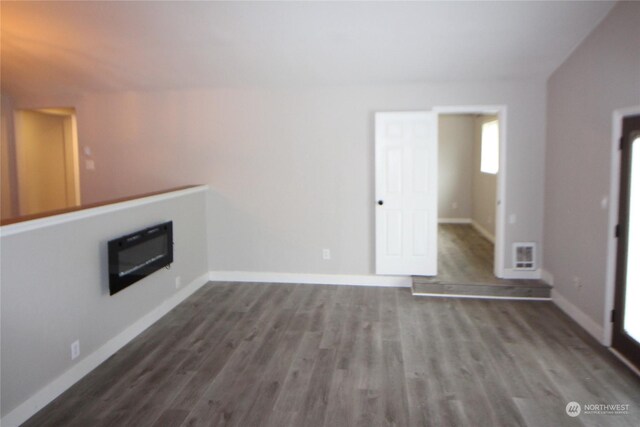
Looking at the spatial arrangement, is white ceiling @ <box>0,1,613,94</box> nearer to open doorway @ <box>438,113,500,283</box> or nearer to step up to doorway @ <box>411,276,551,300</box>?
step up to doorway @ <box>411,276,551,300</box>

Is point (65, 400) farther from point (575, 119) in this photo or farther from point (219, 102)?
point (575, 119)

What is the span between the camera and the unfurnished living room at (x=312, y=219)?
285 centimetres

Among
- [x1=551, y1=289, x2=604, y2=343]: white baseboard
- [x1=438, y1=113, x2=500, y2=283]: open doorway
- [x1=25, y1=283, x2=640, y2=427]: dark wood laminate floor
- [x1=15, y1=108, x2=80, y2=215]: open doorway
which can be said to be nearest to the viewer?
[x1=25, y1=283, x2=640, y2=427]: dark wood laminate floor

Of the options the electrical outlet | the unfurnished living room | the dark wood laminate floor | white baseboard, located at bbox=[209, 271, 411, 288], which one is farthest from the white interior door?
the electrical outlet

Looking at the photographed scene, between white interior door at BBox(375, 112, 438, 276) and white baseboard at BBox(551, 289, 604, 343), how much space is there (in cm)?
128

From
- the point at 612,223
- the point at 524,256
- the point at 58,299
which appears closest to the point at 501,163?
the point at 524,256

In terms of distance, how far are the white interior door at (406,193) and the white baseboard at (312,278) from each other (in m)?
0.13

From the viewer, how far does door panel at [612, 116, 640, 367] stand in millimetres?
3262

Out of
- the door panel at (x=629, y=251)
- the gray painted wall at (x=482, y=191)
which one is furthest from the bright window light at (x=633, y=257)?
the gray painted wall at (x=482, y=191)

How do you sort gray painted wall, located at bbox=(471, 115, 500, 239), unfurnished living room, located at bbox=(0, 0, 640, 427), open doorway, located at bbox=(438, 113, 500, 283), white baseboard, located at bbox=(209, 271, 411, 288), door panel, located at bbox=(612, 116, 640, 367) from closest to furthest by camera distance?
unfurnished living room, located at bbox=(0, 0, 640, 427) → door panel, located at bbox=(612, 116, 640, 367) → white baseboard, located at bbox=(209, 271, 411, 288) → open doorway, located at bbox=(438, 113, 500, 283) → gray painted wall, located at bbox=(471, 115, 500, 239)

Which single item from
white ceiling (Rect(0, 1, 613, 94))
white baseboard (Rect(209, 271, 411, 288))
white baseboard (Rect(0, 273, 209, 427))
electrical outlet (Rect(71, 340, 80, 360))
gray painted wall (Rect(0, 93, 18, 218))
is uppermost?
white ceiling (Rect(0, 1, 613, 94))

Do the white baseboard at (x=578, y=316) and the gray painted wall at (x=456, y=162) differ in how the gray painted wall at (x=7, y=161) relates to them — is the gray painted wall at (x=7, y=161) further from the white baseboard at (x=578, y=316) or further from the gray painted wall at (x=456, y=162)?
the gray painted wall at (x=456, y=162)

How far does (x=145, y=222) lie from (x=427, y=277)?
3.12 meters

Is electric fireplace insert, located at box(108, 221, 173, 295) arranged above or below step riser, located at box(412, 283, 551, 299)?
above
